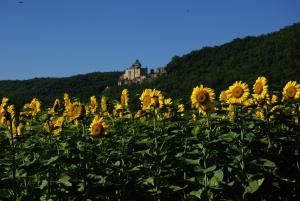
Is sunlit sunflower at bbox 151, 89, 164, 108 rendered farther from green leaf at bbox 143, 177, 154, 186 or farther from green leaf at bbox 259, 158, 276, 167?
green leaf at bbox 259, 158, 276, 167

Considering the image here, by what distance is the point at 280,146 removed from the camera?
7.48 m

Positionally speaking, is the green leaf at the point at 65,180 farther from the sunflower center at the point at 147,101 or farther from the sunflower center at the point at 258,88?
the sunflower center at the point at 258,88

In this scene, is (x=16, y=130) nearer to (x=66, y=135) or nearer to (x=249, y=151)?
(x=66, y=135)

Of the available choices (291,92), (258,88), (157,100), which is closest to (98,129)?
(157,100)

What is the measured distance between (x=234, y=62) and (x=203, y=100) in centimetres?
5713

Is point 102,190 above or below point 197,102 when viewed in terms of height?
below

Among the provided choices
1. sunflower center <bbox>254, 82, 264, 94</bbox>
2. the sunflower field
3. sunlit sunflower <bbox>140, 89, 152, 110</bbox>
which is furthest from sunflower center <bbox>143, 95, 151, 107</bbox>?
sunflower center <bbox>254, 82, 264, 94</bbox>

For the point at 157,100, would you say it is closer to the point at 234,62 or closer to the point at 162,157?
the point at 162,157

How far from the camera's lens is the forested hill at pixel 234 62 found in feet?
150

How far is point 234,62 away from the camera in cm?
6341

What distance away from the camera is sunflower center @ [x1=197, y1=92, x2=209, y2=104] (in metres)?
7.19

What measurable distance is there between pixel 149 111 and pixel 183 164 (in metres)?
1.66

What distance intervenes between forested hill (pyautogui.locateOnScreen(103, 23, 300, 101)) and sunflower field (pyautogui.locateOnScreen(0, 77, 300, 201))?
2797 cm

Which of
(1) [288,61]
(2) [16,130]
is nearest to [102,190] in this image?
(2) [16,130]
